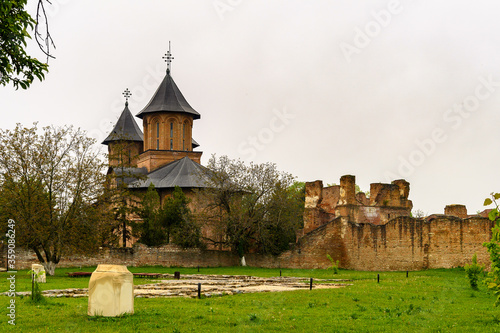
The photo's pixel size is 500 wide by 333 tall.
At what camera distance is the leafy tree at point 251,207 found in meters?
36.6

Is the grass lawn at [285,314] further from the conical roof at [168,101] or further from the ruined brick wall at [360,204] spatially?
the conical roof at [168,101]

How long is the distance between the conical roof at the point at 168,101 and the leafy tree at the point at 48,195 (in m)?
27.3

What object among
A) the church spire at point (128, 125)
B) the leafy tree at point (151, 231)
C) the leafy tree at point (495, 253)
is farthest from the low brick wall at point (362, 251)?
the church spire at point (128, 125)

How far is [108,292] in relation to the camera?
1095cm

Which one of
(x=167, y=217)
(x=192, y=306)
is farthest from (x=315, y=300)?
(x=167, y=217)

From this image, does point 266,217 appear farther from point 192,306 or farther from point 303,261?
point 192,306

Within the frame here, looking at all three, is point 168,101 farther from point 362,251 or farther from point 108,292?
point 108,292

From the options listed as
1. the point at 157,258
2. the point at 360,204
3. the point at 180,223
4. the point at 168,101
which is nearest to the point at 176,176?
the point at 168,101

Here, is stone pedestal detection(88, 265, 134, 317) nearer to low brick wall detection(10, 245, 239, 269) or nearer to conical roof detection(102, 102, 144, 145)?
low brick wall detection(10, 245, 239, 269)

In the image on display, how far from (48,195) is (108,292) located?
1757cm

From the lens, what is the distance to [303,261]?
114 feet

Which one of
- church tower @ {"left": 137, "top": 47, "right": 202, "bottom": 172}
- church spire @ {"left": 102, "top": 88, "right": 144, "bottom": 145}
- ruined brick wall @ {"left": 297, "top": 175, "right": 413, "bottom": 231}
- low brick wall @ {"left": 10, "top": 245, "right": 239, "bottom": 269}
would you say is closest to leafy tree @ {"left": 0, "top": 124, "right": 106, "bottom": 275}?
low brick wall @ {"left": 10, "top": 245, "right": 239, "bottom": 269}

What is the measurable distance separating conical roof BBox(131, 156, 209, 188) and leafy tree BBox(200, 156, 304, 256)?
7990 millimetres

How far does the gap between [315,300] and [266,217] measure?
23.0m
